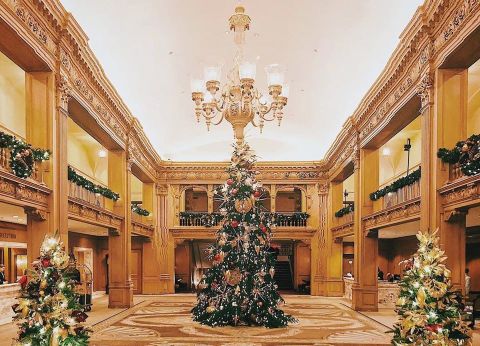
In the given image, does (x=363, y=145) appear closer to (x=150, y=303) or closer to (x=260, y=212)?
(x=260, y=212)

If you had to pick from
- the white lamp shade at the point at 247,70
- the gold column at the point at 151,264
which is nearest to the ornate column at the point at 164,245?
the gold column at the point at 151,264

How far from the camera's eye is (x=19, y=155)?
7.20m

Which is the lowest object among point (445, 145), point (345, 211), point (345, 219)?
point (345, 219)

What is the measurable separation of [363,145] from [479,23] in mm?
7142

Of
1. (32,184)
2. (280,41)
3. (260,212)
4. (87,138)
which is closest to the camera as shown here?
(32,184)

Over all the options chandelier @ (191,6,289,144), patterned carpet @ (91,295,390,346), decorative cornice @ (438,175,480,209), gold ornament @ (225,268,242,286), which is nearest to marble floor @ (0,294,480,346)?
patterned carpet @ (91,295,390,346)

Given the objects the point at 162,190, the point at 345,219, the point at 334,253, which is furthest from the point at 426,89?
the point at 162,190

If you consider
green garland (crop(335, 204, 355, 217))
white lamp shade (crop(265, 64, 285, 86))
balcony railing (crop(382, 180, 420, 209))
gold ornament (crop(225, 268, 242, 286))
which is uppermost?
white lamp shade (crop(265, 64, 285, 86))

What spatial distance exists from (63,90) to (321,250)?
12.9 meters

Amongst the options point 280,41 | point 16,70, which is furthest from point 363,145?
point 16,70

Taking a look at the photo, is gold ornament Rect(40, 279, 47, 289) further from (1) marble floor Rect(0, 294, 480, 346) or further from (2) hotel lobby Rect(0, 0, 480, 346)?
(1) marble floor Rect(0, 294, 480, 346)

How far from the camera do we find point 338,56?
11.6 m

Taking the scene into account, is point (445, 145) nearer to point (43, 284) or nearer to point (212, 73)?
point (212, 73)

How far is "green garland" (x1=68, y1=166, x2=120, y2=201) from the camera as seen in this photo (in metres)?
10.2
